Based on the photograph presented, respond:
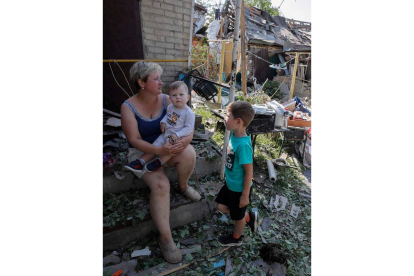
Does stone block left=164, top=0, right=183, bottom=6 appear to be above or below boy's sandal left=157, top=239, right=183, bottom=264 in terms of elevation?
above

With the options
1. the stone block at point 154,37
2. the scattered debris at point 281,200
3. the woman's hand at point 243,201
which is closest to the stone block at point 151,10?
the stone block at point 154,37

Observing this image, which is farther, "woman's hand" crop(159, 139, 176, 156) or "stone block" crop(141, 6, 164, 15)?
"stone block" crop(141, 6, 164, 15)

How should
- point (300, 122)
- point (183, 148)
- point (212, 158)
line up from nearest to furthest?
point (183, 148), point (212, 158), point (300, 122)

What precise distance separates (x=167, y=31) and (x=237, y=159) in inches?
134

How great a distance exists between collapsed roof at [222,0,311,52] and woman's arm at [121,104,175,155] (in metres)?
11.4

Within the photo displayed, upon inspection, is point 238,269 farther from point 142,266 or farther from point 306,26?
point 306,26

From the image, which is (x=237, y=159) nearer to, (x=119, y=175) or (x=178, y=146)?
(x=178, y=146)

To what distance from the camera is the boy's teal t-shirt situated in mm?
2152

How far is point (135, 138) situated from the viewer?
7.64 ft

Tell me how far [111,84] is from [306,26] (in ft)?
55.5

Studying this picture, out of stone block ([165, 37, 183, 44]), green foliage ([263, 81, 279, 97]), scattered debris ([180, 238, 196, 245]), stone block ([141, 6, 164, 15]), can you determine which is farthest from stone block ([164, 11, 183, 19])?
green foliage ([263, 81, 279, 97])

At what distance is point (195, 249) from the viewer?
2455 mm

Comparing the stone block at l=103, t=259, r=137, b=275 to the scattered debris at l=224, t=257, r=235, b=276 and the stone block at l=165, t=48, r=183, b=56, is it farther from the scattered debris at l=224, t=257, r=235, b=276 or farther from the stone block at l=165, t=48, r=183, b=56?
the stone block at l=165, t=48, r=183, b=56

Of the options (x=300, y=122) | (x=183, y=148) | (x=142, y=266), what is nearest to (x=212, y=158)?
A: (x=183, y=148)
